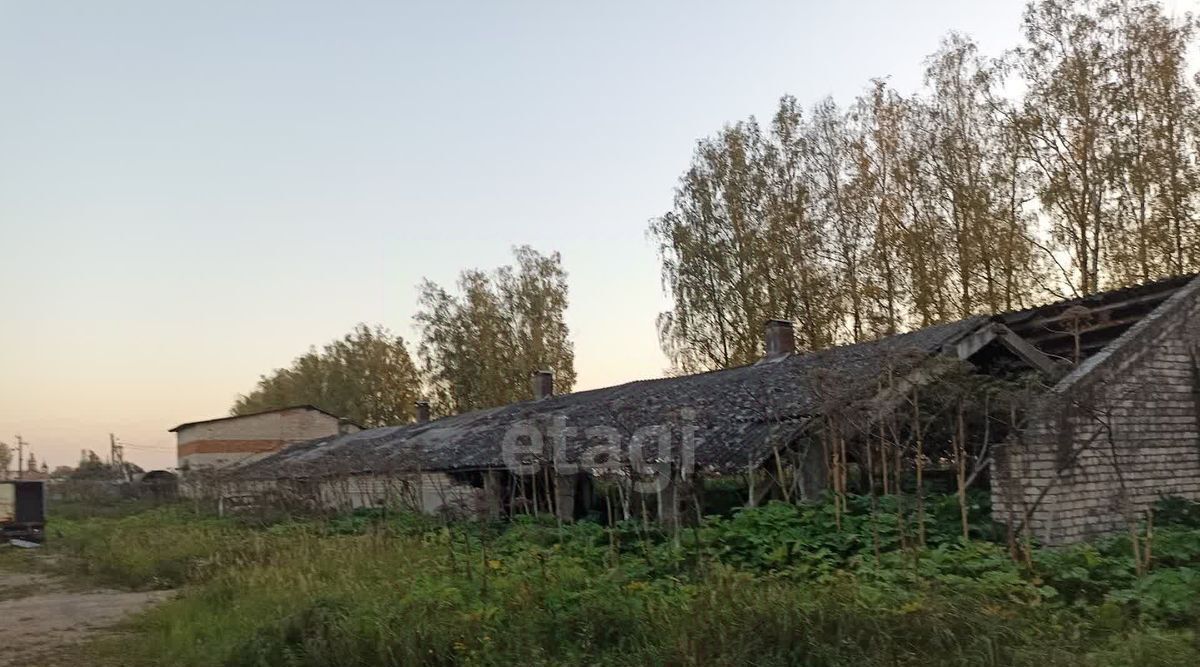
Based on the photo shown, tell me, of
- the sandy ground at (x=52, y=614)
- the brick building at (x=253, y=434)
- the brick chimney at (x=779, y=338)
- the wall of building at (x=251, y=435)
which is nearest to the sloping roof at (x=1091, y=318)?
the brick chimney at (x=779, y=338)

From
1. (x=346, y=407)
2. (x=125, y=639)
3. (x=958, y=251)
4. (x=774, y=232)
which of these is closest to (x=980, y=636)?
Answer: (x=125, y=639)

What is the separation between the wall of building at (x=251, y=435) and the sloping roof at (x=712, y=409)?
19690 mm

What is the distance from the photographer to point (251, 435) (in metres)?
43.9

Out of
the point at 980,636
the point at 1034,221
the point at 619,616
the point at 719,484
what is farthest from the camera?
the point at 1034,221

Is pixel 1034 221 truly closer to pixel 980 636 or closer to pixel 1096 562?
pixel 1096 562

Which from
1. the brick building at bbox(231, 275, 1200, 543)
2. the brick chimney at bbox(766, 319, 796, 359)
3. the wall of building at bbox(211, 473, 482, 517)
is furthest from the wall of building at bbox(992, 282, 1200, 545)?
the wall of building at bbox(211, 473, 482, 517)

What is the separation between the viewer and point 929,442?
13562 millimetres

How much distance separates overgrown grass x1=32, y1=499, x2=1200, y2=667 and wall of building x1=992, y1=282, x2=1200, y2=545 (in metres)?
0.63

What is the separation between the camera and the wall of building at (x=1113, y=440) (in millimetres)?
9898

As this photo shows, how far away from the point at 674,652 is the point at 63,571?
16.0 meters

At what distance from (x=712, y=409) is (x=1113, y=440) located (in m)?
5.65

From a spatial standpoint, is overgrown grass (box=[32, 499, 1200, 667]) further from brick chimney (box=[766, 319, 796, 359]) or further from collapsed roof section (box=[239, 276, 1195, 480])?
brick chimney (box=[766, 319, 796, 359])

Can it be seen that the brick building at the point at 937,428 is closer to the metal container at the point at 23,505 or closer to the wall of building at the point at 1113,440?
the wall of building at the point at 1113,440

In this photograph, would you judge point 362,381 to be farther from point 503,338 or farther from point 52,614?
point 52,614
